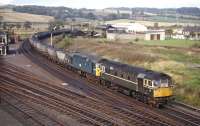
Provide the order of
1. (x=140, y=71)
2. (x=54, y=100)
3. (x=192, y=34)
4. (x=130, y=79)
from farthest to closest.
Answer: (x=192, y=34)
(x=130, y=79)
(x=54, y=100)
(x=140, y=71)

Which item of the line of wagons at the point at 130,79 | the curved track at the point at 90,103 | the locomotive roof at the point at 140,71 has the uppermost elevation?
the locomotive roof at the point at 140,71

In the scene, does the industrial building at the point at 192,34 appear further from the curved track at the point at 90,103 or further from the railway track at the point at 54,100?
the railway track at the point at 54,100

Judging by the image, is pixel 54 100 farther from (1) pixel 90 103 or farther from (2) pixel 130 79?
(2) pixel 130 79

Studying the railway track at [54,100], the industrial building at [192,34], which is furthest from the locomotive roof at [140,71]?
the industrial building at [192,34]

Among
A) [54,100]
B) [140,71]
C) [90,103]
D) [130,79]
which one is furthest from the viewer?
[130,79]

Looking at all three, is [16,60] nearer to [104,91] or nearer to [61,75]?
[61,75]

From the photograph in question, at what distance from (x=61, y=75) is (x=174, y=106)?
2523 centimetres

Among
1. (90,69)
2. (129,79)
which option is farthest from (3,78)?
(129,79)

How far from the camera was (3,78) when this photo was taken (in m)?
56.4

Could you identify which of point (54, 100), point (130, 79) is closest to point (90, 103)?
point (54, 100)

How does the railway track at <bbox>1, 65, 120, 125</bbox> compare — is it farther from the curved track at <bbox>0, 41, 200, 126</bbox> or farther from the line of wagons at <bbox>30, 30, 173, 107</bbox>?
the line of wagons at <bbox>30, 30, 173, 107</bbox>

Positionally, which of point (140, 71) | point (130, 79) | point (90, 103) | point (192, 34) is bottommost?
point (90, 103)

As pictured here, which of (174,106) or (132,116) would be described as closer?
(132,116)

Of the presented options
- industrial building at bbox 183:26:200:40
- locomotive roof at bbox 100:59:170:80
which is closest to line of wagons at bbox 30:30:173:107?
locomotive roof at bbox 100:59:170:80
